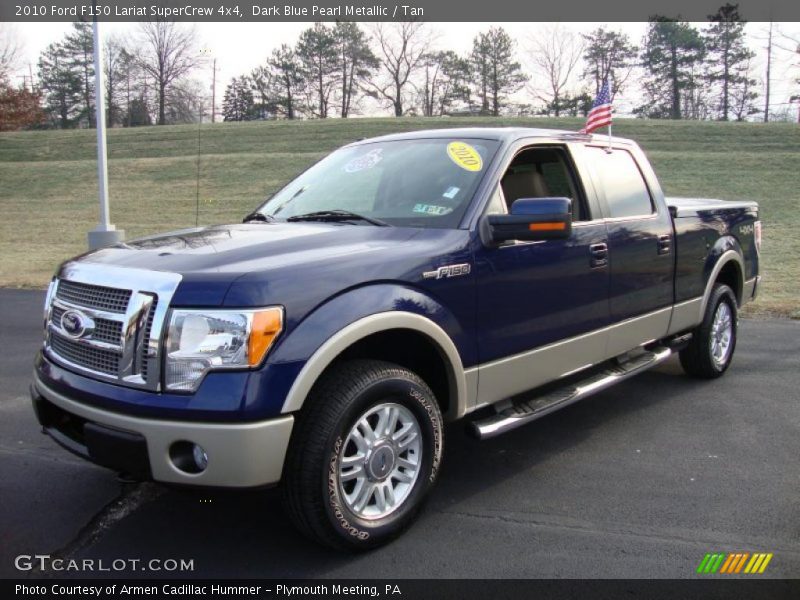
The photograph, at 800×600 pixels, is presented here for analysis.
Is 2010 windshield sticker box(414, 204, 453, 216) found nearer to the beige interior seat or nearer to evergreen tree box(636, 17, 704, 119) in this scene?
the beige interior seat

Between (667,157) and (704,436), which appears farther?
(667,157)

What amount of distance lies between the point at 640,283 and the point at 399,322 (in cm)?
232

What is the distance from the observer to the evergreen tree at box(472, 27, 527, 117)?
67.7 metres

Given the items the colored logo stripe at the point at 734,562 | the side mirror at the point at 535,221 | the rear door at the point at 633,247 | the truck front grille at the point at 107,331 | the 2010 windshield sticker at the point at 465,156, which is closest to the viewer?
the truck front grille at the point at 107,331

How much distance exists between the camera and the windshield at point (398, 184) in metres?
3.73

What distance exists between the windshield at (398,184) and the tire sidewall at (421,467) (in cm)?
94

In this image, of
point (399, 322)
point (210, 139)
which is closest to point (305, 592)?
point (399, 322)

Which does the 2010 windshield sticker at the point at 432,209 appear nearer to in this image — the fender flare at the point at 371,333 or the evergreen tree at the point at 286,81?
the fender flare at the point at 371,333

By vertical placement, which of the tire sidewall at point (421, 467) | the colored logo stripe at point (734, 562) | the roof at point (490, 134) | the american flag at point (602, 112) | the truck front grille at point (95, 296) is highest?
the american flag at point (602, 112)

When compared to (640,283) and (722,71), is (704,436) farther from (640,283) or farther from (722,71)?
(722,71)

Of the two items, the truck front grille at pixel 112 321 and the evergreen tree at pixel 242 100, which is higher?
the evergreen tree at pixel 242 100

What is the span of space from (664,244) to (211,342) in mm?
3546

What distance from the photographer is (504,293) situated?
11.9 ft

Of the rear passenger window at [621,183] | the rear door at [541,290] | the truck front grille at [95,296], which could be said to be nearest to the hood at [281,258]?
the truck front grille at [95,296]
